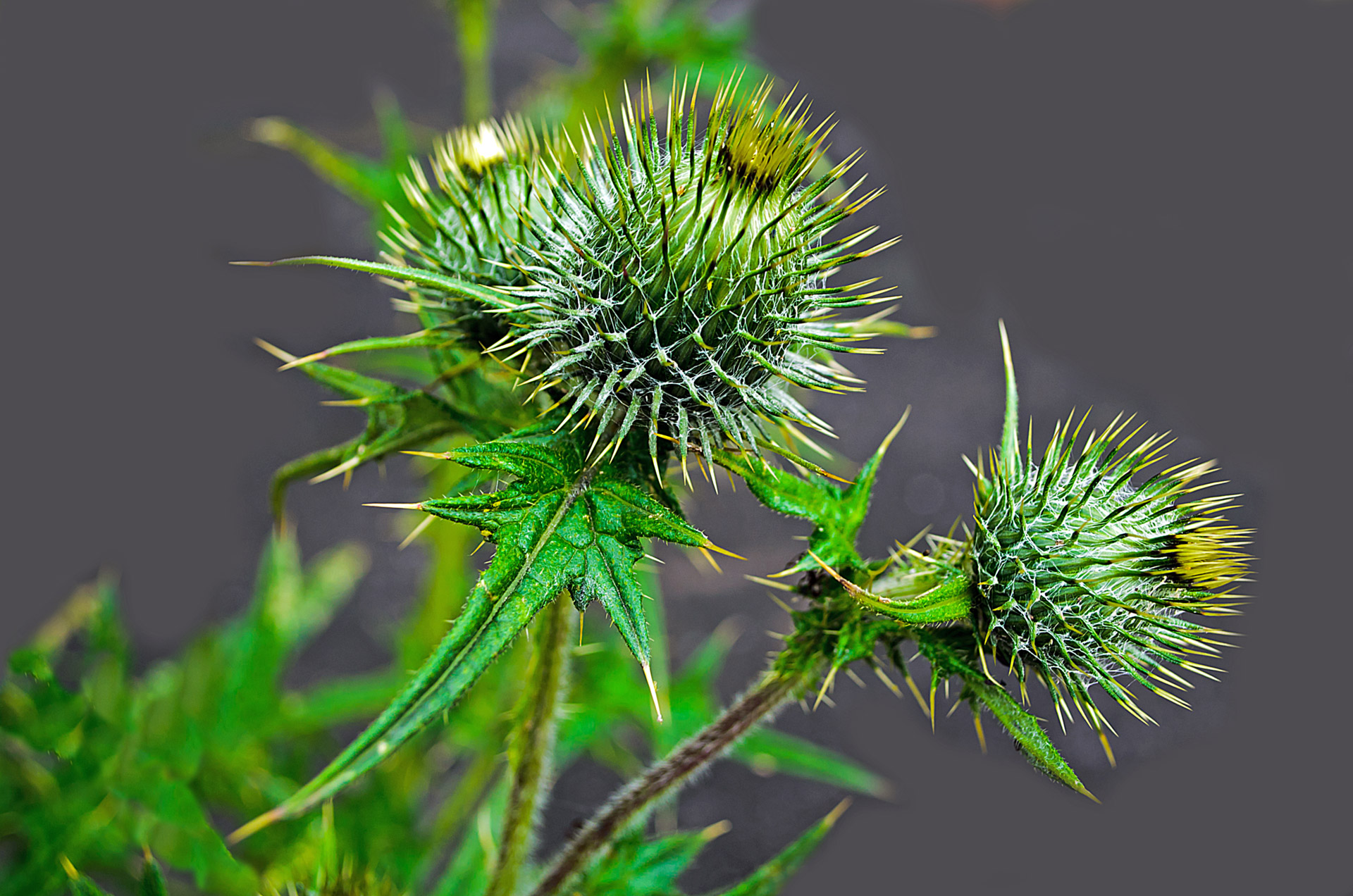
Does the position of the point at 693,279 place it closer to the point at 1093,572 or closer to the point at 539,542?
the point at 539,542

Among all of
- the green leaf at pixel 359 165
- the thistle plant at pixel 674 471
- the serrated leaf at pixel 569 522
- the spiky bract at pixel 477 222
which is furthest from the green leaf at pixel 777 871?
the green leaf at pixel 359 165

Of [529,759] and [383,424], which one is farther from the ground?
[383,424]

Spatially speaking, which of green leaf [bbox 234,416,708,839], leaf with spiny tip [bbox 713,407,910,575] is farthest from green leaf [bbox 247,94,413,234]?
leaf with spiny tip [bbox 713,407,910,575]

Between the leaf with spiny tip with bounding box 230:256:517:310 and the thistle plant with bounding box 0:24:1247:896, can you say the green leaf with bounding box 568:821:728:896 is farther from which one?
the leaf with spiny tip with bounding box 230:256:517:310

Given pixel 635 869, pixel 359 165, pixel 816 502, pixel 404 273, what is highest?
pixel 359 165

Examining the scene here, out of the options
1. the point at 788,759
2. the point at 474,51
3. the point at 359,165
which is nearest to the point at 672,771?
the point at 788,759

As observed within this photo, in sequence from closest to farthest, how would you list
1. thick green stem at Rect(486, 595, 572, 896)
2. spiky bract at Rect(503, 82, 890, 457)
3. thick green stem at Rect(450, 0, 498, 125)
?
spiky bract at Rect(503, 82, 890, 457) < thick green stem at Rect(486, 595, 572, 896) < thick green stem at Rect(450, 0, 498, 125)
